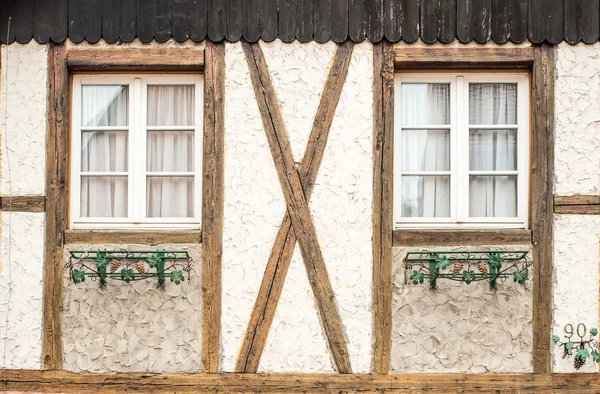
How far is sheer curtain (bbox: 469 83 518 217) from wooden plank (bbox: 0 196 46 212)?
3332 millimetres

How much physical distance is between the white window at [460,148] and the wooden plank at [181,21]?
168 cm

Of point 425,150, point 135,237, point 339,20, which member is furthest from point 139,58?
point 425,150

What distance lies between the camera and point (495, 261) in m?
5.73

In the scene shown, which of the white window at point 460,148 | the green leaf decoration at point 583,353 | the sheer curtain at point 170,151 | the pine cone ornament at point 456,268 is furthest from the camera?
the sheer curtain at point 170,151

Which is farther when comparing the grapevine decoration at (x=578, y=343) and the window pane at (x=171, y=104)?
the window pane at (x=171, y=104)

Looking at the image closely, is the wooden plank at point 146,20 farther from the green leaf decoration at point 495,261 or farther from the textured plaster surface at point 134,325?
the green leaf decoration at point 495,261

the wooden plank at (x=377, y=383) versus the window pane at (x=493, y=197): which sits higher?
the window pane at (x=493, y=197)

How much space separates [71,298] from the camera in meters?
5.88

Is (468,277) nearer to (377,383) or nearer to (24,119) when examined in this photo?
(377,383)

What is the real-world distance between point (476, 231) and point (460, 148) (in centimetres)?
67

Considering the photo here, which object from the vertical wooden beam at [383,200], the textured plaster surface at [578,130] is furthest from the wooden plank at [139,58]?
the textured plaster surface at [578,130]

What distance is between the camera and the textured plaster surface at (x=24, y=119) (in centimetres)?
593

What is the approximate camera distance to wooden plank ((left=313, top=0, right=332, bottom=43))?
5.89m

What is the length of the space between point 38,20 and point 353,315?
334cm
